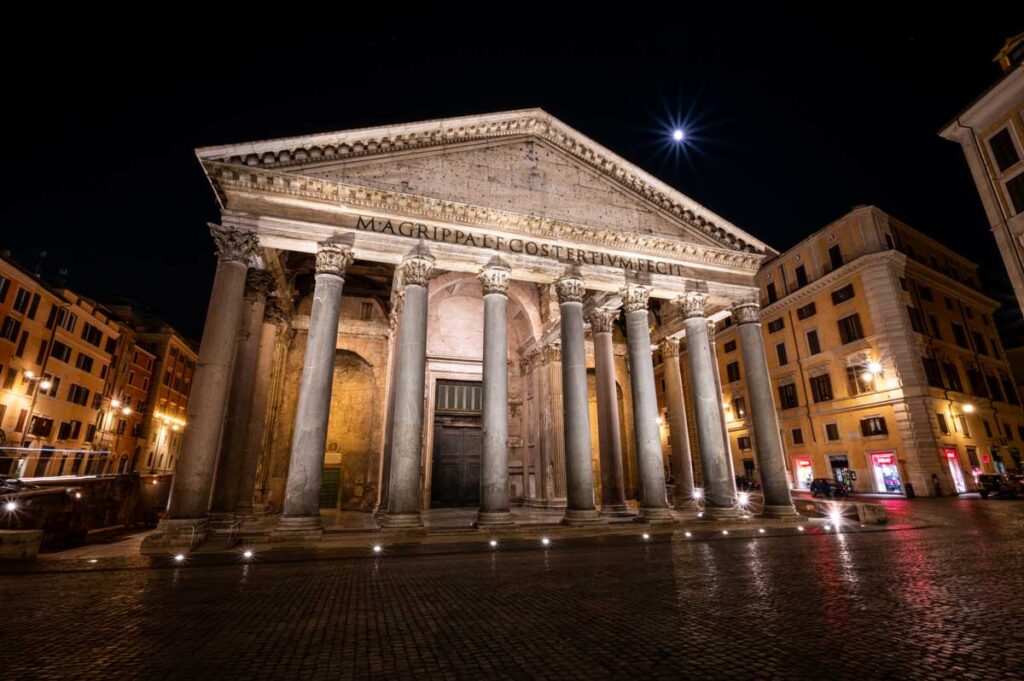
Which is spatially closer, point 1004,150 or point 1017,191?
point 1017,191

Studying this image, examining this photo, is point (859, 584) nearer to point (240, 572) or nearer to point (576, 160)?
point (240, 572)

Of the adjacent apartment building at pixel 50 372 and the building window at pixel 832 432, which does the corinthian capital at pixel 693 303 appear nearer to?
the building window at pixel 832 432

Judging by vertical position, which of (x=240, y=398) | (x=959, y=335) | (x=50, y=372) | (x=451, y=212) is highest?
(x=959, y=335)

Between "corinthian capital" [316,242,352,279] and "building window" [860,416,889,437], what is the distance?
2902 cm

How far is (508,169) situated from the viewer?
47.3ft

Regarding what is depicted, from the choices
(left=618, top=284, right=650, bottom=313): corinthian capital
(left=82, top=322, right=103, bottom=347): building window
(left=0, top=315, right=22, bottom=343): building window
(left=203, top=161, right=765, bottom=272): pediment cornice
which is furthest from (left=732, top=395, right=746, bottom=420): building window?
(left=82, top=322, right=103, bottom=347): building window

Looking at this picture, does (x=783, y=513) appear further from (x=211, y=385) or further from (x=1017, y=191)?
(x=1017, y=191)

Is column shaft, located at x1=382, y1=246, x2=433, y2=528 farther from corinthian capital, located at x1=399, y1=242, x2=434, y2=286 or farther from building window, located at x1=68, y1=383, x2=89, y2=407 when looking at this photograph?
building window, located at x1=68, y1=383, x2=89, y2=407

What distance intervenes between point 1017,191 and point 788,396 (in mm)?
16733

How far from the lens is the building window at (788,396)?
31.3m

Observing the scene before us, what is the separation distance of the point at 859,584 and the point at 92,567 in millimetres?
11155

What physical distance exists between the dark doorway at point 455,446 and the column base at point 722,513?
30.3 feet

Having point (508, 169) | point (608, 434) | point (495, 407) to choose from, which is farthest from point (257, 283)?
point (608, 434)

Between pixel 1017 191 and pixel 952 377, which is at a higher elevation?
pixel 1017 191
